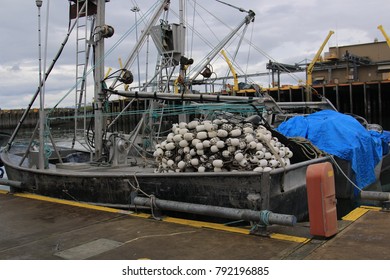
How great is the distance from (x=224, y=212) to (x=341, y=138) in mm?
4019

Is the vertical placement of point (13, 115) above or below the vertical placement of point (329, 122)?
above

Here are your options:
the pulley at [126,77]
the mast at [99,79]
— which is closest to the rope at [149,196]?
the mast at [99,79]

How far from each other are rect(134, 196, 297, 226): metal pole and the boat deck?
21cm

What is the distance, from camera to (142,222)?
588cm

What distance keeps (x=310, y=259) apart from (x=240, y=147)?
231 cm

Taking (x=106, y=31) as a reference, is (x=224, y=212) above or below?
below

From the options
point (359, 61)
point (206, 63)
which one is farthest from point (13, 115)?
point (206, 63)

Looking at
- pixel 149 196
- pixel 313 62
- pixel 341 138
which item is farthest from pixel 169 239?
pixel 313 62

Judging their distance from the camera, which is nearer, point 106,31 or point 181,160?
point 181,160

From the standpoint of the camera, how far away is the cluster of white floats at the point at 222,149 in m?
6.05

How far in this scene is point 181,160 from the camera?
662 centimetres

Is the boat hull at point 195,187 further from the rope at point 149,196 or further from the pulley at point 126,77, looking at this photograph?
the pulley at point 126,77

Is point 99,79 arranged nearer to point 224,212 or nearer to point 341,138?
point 224,212

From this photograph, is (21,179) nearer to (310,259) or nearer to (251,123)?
(251,123)
